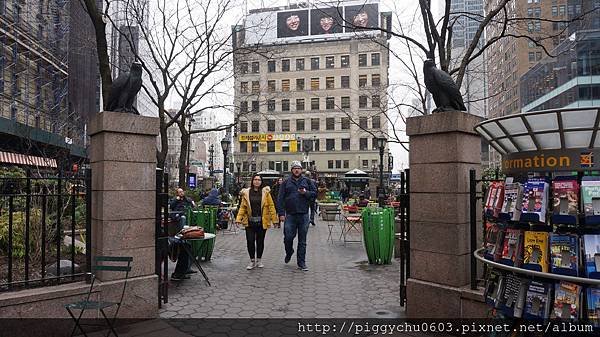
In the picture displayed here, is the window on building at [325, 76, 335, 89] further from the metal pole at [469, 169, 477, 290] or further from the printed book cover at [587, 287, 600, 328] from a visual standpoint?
the printed book cover at [587, 287, 600, 328]

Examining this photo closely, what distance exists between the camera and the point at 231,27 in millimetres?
15430

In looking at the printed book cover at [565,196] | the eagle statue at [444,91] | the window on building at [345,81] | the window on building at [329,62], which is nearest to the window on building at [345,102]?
the window on building at [345,81]

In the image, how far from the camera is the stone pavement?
530 cm

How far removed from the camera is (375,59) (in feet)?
204

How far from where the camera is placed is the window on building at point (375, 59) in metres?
61.9

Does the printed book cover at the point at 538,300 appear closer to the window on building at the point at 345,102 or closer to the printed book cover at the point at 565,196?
the printed book cover at the point at 565,196

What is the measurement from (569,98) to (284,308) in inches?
2284

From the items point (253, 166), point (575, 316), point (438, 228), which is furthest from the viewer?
point (253, 166)

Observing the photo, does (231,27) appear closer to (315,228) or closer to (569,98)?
(315,228)

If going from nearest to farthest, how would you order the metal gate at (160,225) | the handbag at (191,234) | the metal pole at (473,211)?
the metal pole at (473,211), the metal gate at (160,225), the handbag at (191,234)

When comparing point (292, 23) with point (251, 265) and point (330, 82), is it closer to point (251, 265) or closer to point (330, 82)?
point (330, 82)

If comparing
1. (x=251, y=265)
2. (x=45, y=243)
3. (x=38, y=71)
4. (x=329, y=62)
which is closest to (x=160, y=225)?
(x=45, y=243)

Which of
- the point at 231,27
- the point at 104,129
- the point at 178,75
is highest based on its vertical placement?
the point at 231,27

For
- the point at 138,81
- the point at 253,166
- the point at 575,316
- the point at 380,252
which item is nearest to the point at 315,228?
the point at 380,252
